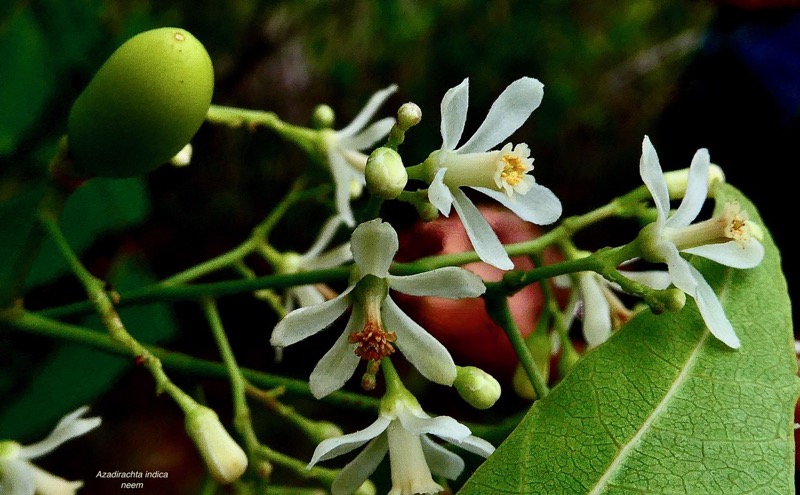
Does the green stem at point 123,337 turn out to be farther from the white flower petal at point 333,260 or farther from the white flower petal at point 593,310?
the white flower petal at point 593,310

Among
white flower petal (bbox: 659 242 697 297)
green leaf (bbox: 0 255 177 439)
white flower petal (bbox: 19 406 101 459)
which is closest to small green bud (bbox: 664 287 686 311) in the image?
white flower petal (bbox: 659 242 697 297)

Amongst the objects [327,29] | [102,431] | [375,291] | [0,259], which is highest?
[327,29]

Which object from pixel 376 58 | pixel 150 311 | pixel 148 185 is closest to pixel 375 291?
pixel 150 311

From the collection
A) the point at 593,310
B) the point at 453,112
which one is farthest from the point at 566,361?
the point at 453,112

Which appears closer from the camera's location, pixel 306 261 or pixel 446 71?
pixel 306 261

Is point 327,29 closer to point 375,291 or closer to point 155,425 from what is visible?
point 155,425

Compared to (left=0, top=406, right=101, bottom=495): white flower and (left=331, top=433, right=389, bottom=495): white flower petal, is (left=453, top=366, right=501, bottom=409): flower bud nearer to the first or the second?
(left=331, top=433, right=389, bottom=495): white flower petal

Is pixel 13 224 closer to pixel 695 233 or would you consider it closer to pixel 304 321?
pixel 304 321
